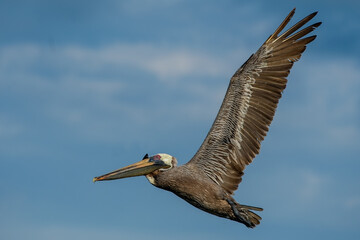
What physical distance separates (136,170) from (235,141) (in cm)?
245

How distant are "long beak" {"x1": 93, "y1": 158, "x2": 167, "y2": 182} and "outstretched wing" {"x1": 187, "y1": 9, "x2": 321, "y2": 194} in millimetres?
830

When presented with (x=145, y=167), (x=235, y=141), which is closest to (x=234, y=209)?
(x=235, y=141)

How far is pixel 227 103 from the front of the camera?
40.8 feet

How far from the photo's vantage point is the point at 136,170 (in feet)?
41.2

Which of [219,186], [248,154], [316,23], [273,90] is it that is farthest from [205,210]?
[316,23]

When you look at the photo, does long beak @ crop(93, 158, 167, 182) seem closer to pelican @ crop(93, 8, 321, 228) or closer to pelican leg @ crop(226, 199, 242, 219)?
pelican @ crop(93, 8, 321, 228)

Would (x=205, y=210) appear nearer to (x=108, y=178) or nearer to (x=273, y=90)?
(x=108, y=178)

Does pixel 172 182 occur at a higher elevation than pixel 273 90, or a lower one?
lower

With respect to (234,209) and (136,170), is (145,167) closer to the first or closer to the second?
(136,170)

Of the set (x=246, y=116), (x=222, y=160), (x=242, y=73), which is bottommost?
(x=222, y=160)

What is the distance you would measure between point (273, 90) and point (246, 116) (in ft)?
3.05

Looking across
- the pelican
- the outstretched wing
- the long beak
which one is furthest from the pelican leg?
the long beak

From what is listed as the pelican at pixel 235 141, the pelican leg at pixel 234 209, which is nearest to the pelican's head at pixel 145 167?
the pelican at pixel 235 141

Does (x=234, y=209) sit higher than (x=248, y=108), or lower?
lower
